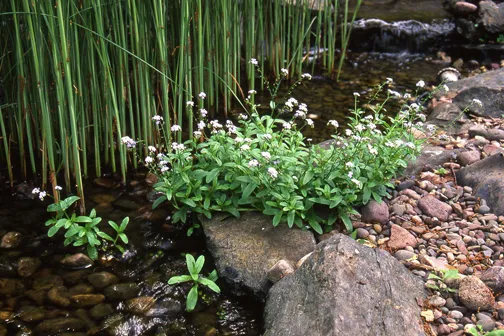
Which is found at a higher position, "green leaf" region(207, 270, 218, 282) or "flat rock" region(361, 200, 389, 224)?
"flat rock" region(361, 200, 389, 224)

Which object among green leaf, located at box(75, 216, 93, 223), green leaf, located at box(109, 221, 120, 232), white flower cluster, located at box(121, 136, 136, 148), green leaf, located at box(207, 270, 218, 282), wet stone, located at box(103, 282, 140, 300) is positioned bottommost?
wet stone, located at box(103, 282, 140, 300)

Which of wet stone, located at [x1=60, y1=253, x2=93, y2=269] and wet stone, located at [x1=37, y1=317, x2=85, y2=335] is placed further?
wet stone, located at [x1=60, y1=253, x2=93, y2=269]

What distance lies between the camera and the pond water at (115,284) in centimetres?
221

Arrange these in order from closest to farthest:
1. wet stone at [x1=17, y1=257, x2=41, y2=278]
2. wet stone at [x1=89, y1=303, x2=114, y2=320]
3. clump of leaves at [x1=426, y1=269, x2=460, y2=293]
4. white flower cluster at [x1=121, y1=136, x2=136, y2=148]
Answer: clump of leaves at [x1=426, y1=269, x2=460, y2=293] → wet stone at [x1=89, y1=303, x2=114, y2=320] → wet stone at [x1=17, y1=257, x2=41, y2=278] → white flower cluster at [x1=121, y1=136, x2=136, y2=148]

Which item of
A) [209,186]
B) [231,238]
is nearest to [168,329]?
[231,238]

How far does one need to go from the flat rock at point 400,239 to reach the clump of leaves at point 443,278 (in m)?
0.27

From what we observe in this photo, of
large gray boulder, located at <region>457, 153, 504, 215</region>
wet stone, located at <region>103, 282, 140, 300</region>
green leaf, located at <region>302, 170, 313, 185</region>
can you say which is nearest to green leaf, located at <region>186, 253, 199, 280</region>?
wet stone, located at <region>103, 282, 140, 300</region>

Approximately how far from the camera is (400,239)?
2477 millimetres

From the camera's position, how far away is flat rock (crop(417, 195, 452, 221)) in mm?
2617

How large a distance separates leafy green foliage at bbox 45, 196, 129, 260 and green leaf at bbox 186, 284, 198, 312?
48 cm

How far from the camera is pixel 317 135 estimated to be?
393cm

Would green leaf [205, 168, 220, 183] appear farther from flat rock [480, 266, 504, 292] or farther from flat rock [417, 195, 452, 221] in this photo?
flat rock [480, 266, 504, 292]

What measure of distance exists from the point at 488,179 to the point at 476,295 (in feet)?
2.91

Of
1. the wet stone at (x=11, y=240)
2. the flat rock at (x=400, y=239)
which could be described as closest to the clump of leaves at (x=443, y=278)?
the flat rock at (x=400, y=239)
